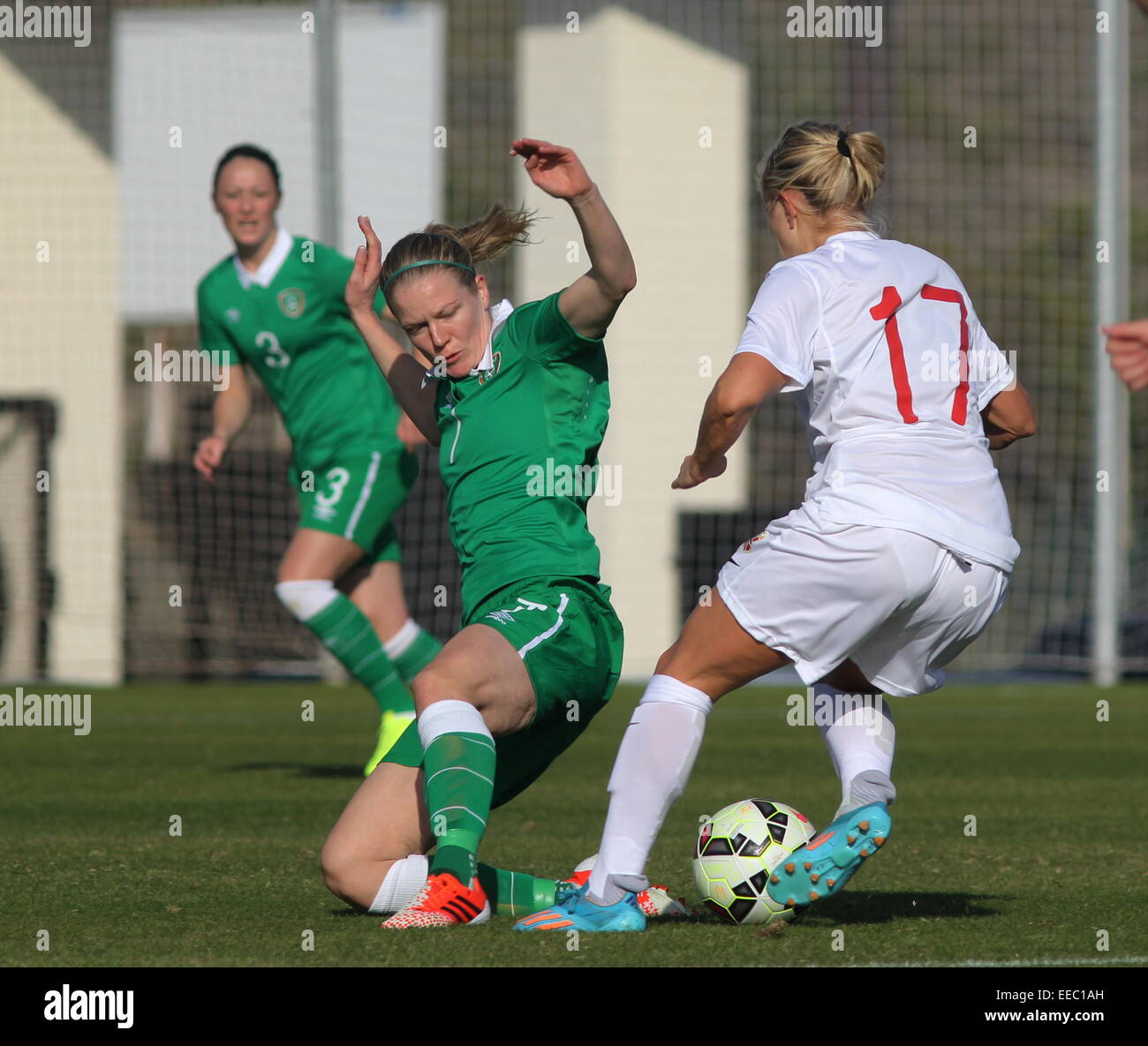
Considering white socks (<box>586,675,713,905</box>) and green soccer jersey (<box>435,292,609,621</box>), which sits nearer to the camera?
white socks (<box>586,675,713,905</box>)

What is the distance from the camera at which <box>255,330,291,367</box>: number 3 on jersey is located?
7.75m

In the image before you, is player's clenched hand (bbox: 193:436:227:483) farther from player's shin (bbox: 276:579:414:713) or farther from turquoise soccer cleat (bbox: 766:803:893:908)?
turquoise soccer cleat (bbox: 766:803:893:908)

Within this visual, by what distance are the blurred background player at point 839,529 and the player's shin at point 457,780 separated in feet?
0.81

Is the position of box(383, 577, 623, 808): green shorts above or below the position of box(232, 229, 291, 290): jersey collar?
below

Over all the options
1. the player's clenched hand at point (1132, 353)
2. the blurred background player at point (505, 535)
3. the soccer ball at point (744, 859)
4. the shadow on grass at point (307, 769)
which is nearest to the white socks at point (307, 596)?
the shadow on grass at point (307, 769)

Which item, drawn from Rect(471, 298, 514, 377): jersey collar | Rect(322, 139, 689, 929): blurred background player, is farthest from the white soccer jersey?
Rect(471, 298, 514, 377): jersey collar

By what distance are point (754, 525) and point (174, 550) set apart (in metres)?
4.56

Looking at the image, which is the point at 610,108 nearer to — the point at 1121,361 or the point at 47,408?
the point at 47,408

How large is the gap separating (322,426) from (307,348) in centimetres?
35

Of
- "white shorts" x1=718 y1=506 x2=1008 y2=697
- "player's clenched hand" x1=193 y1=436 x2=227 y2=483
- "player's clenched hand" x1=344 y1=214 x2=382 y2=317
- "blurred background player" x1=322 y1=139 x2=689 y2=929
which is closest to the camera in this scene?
"white shorts" x1=718 y1=506 x2=1008 y2=697

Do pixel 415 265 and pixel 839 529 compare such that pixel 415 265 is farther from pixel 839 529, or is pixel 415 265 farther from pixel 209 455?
pixel 209 455

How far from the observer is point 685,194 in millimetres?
15523

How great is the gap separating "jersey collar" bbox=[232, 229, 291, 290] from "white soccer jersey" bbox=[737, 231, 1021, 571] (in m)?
4.13

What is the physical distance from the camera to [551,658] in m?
4.25
